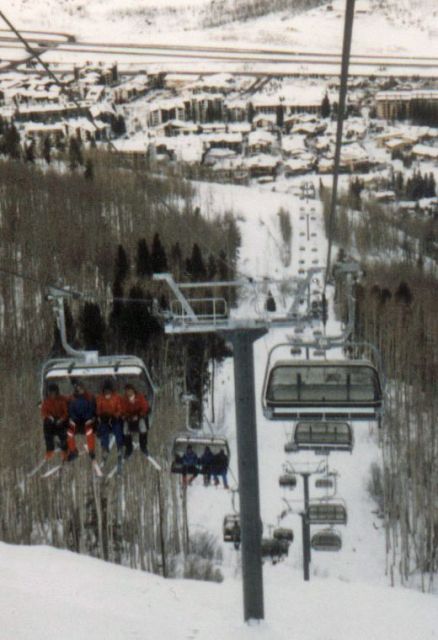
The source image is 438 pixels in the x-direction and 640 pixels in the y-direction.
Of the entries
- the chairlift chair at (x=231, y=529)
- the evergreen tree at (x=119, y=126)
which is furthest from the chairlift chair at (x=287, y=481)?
the evergreen tree at (x=119, y=126)

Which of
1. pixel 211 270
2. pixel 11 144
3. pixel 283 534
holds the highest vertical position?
pixel 11 144

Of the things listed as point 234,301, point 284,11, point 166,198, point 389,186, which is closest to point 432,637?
point 234,301

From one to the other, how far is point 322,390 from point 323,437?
534 centimetres

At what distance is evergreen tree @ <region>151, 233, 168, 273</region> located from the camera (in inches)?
1613

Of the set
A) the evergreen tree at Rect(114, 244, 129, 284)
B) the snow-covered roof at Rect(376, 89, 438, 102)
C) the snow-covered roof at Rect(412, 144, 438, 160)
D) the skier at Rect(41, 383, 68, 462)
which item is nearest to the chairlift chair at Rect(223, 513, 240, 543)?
the skier at Rect(41, 383, 68, 462)

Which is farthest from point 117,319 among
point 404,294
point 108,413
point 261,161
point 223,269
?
point 261,161

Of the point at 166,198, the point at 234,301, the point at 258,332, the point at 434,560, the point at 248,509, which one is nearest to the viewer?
the point at 258,332

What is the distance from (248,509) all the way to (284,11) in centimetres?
12107

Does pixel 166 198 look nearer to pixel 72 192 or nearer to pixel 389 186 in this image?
pixel 72 192

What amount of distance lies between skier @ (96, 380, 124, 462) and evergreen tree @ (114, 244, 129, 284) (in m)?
30.4

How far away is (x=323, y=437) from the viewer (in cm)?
1418

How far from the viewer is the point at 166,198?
53844 millimetres

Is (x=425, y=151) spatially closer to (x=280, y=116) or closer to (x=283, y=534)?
(x=280, y=116)

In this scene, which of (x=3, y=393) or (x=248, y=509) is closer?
(x=248, y=509)
